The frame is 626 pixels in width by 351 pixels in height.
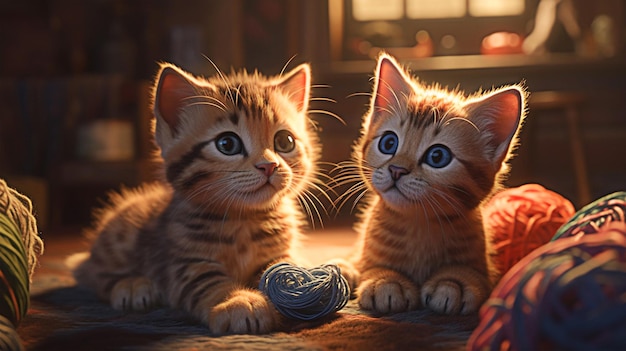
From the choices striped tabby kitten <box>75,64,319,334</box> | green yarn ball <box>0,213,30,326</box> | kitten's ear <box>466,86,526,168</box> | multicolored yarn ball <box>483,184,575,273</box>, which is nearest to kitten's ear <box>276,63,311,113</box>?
striped tabby kitten <box>75,64,319,334</box>

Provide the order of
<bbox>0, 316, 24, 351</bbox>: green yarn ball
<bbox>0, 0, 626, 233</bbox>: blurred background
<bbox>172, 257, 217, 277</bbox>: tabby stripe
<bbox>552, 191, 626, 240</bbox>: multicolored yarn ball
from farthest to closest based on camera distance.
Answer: <bbox>0, 0, 626, 233</bbox>: blurred background, <bbox>172, 257, 217, 277</bbox>: tabby stripe, <bbox>552, 191, 626, 240</bbox>: multicolored yarn ball, <bbox>0, 316, 24, 351</bbox>: green yarn ball

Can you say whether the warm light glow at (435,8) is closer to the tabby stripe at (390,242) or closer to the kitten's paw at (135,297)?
the tabby stripe at (390,242)

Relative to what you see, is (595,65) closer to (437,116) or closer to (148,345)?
(437,116)

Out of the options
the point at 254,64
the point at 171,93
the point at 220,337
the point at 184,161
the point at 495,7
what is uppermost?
the point at 495,7

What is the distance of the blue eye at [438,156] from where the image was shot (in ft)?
4.65

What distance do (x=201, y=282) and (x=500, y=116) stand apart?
0.70 meters

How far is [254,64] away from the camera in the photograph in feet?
14.9

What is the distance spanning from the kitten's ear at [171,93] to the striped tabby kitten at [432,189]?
412 millimetres

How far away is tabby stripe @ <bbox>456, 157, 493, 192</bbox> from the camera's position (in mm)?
1425

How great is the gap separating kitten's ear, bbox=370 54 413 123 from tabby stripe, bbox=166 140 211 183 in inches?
16.2

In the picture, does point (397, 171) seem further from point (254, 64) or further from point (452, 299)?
point (254, 64)

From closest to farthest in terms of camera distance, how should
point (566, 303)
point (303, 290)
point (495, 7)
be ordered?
point (566, 303) < point (303, 290) < point (495, 7)

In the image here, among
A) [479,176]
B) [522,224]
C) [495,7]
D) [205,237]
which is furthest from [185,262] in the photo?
[495,7]

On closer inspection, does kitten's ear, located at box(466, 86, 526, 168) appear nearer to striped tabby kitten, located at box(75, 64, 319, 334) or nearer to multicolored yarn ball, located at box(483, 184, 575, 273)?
multicolored yarn ball, located at box(483, 184, 575, 273)
